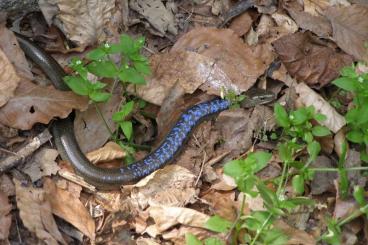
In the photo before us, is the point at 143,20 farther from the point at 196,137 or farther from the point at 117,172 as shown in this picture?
the point at 117,172

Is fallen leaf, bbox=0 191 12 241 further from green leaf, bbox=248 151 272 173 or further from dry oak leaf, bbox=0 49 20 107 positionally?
green leaf, bbox=248 151 272 173

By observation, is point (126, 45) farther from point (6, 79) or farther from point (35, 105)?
point (6, 79)

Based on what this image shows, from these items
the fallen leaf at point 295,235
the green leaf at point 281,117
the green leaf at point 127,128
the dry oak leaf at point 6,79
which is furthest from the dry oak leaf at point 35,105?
the fallen leaf at point 295,235

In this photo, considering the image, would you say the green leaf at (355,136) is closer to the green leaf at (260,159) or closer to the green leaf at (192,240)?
the green leaf at (260,159)

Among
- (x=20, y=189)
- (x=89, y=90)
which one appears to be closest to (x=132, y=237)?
(x=20, y=189)

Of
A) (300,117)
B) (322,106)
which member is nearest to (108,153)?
(300,117)

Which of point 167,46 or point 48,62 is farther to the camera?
point 167,46
